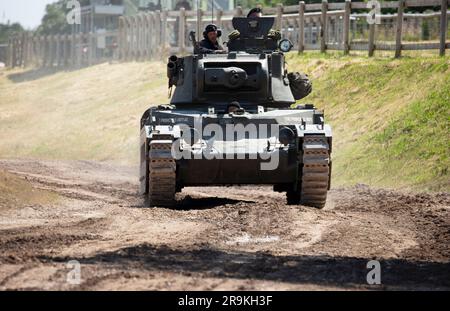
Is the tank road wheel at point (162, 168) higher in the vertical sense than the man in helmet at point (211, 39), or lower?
lower

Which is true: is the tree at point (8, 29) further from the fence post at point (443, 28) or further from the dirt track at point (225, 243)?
the dirt track at point (225, 243)

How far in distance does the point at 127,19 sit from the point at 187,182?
32358 mm

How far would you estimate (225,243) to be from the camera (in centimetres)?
1223

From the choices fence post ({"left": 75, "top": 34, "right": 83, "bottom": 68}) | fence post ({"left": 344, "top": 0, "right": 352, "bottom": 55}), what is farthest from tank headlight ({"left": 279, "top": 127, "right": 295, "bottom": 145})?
fence post ({"left": 75, "top": 34, "right": 83, "bottom": 68})

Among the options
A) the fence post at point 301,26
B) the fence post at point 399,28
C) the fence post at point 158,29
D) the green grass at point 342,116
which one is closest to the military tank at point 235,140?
the green grass at point 342,116

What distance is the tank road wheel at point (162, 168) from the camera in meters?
→ 15.9

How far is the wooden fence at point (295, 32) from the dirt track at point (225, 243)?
9.61m

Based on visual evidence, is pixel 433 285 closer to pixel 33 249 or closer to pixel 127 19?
pixel 33 249

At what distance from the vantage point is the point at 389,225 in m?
14.6

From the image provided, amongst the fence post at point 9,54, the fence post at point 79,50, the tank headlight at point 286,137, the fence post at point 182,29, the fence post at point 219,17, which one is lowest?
the fence post at point 9,54

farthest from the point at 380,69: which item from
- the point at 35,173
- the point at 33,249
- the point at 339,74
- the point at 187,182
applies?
the point at 33,249

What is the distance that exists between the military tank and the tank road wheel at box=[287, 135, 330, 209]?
0.04 ft

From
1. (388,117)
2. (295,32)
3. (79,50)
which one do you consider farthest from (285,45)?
(79,50)
